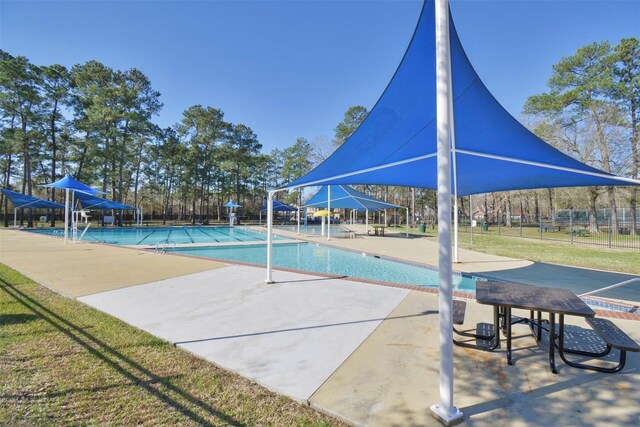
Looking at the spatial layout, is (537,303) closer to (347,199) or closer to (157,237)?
(347,199)

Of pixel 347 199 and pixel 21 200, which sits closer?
pixel 347 199

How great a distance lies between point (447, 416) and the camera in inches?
72.7

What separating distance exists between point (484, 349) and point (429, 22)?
376 cm

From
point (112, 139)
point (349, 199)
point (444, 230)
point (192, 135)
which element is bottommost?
point (444, 230)

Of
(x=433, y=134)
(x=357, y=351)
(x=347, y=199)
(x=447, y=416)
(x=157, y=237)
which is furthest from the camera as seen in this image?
(x=347, y=199)

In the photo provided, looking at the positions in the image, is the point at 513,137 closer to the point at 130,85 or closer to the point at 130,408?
the point at 130,408

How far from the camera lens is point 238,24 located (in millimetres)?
10680

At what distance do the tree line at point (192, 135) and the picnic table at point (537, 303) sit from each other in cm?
953

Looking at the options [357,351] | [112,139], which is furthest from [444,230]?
[112,139]

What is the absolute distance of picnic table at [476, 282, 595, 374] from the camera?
2.37m

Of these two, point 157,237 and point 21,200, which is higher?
point 21,200

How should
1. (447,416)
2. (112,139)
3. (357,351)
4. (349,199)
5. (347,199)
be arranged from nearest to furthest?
(447,416) < (357,351) < (349,199) < (347,199) < (112,139)

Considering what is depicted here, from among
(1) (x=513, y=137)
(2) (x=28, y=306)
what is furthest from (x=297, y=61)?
(2) (x=28, y=306)

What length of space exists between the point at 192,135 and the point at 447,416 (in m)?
36.7
